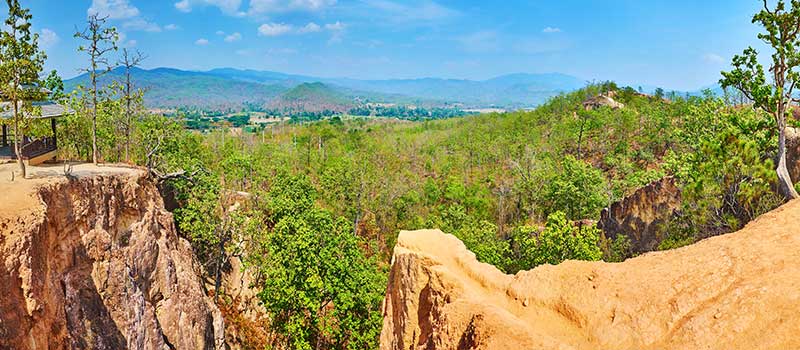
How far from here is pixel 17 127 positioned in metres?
18.8

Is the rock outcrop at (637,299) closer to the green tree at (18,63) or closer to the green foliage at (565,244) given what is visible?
the green foliage at (565,244)

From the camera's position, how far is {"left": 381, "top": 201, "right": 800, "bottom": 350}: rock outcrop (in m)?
10.2

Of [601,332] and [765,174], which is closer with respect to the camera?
[601,332]

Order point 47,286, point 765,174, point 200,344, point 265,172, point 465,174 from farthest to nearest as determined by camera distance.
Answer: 1. point 465,174
2. point 265,172
3. point 200,344
4. point 765,174
5. point 47,286

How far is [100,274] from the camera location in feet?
61.8

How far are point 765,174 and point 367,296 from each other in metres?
16.6

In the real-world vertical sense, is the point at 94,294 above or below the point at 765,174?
below

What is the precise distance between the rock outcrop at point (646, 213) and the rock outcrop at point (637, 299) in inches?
524

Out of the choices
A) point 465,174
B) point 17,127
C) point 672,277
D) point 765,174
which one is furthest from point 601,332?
point 465,174

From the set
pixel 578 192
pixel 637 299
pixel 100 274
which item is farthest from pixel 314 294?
pixel 578 192

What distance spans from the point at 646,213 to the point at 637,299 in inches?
740

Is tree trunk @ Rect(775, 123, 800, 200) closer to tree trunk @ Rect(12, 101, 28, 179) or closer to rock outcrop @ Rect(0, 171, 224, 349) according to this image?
rock outcrop @ Rect(0, 171, 224, 349)

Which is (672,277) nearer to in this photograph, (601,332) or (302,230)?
(601,332)

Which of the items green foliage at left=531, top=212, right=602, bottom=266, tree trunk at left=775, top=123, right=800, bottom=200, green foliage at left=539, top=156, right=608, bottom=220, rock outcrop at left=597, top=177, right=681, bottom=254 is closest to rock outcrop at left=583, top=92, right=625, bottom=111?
green foliage at left=539, top=156, right=608, bottom=220
